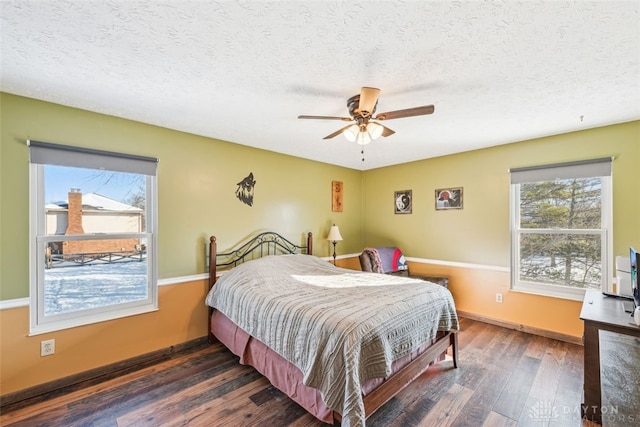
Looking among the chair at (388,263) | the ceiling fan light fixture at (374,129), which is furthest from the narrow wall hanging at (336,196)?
the ceiling fan light fixture at (374,129)

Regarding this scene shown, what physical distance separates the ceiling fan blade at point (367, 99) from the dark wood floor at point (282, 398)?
220 cm

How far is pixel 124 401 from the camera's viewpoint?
6.82ft

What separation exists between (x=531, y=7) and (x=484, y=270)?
Answer: 127 inches

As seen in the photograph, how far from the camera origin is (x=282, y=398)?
2117 millimetres

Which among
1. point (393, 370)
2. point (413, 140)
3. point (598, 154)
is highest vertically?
point (413, 140)

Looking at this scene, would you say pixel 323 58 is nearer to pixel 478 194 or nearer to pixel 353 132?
pixel 353 132

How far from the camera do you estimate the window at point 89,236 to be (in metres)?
2.23

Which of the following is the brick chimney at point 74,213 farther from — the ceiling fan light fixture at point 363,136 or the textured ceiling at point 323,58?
the ceiling fan light fixture at point 363,136

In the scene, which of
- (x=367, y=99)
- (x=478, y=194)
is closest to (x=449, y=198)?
(x=478, y=194)

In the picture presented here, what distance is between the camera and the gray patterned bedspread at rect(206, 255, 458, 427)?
1.61m

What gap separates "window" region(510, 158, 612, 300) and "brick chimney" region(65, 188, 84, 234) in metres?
4.75

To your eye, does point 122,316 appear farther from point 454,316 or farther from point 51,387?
point 454,316

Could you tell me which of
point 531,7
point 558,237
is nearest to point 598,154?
point 558,237

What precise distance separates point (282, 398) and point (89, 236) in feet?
7.39
